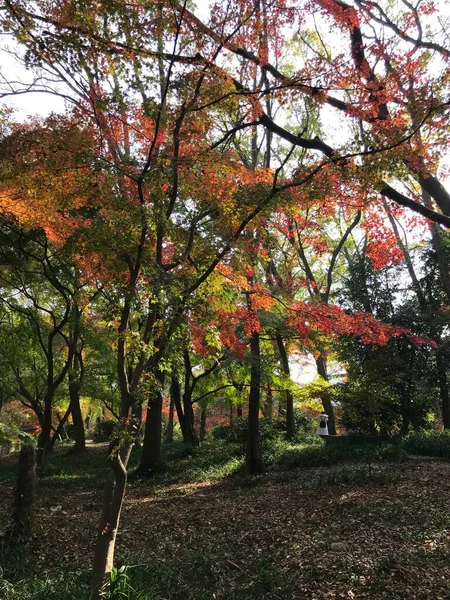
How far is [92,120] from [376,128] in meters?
4.56

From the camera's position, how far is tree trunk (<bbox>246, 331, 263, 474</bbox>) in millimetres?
10391

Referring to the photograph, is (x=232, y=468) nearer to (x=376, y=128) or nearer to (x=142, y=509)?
(x=142, y=509)

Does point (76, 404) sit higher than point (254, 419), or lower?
higher

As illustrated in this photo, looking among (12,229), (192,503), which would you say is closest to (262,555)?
(192,503)

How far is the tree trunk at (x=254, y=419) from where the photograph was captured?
1039cm

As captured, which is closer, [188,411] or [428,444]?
[428,444]

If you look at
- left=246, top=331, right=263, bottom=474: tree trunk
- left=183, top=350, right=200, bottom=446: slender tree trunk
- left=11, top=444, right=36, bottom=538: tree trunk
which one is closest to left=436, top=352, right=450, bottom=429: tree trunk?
left=246, top=331, right=263, bottom=474: tree trunk

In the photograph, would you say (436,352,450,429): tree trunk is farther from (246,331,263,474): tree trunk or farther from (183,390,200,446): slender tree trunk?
(183,390,200,446): slender tree trunk

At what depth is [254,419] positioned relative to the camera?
1067 centimetres

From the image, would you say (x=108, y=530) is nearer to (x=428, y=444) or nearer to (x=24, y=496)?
(x=24, y=496)

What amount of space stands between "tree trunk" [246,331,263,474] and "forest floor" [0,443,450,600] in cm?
70

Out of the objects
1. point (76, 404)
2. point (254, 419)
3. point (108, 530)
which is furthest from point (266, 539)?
point (76, 404)

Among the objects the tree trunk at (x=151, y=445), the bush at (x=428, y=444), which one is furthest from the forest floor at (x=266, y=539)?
the tree trunk at (x=151, y=445)

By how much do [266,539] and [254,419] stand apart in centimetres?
520
